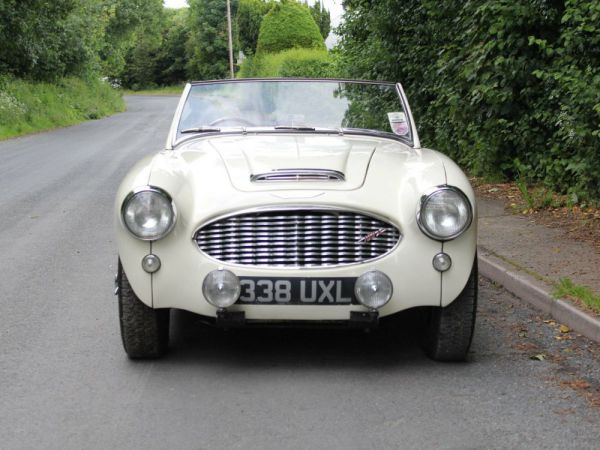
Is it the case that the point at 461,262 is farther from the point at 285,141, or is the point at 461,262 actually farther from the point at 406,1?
the point at 406,1

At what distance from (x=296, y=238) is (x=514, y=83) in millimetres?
6299

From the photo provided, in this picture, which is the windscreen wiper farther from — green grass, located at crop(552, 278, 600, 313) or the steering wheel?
green grass, located at crop(552, 278, 600, 313)

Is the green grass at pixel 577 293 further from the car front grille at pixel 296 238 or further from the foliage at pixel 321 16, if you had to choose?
the foliage at pixel 321 16

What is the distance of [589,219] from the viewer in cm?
838

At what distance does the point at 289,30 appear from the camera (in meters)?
47.3

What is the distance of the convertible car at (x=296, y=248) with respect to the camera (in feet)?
14.2

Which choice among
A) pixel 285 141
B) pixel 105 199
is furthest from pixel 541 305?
pixel 105 199

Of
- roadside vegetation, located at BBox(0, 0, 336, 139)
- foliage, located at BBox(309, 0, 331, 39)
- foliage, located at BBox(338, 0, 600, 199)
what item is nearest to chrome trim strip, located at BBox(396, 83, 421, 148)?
foliage, located at BBox(338, 0, 600, 199)

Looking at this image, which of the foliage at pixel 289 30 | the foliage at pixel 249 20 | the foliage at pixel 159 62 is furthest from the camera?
the foliage at pixel 159 62

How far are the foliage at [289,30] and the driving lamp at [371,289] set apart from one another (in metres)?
43.4

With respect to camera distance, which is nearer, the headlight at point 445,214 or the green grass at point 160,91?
the headlight at point 445,214

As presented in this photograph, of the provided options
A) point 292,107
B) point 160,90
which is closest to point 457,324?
point 292,107

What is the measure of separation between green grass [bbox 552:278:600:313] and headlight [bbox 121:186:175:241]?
8.65ft

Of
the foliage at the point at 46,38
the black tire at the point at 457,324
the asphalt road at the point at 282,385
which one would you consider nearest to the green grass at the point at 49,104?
the foliage at the point at 46,38
